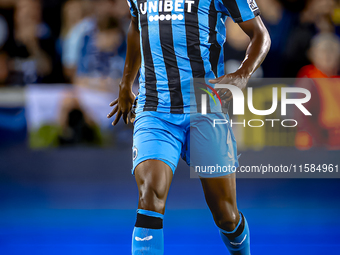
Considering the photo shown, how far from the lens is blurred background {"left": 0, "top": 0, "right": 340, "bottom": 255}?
469cm

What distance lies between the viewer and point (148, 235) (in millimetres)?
1911

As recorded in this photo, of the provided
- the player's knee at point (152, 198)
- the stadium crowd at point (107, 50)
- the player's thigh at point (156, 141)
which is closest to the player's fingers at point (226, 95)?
the player's thigh at point (156, 141)

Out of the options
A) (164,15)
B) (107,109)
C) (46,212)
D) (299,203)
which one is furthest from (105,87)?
(164,15)

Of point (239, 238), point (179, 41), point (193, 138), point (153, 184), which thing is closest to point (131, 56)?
point (179, 41)

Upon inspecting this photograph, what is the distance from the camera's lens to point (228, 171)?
2254 millimetres

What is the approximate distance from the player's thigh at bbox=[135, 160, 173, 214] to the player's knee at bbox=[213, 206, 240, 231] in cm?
45

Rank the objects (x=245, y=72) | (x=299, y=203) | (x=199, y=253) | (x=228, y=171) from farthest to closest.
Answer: (x=299, y=203) < (x=199, y=253) < (x=228, y=171) < (x=245, y=72)

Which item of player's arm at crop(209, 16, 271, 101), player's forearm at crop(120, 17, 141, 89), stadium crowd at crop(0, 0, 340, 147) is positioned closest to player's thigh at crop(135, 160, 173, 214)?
player's arm at crop(209, 16, 271, 101)

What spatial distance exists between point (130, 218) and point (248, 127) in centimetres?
181

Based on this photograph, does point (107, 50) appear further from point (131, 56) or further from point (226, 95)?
point (226, 95)

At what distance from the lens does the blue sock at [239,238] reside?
2.39 metres

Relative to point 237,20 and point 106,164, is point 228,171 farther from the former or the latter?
point 106,164

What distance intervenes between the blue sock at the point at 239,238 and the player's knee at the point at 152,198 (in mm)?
601

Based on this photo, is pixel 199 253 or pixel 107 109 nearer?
pixel 199 253
